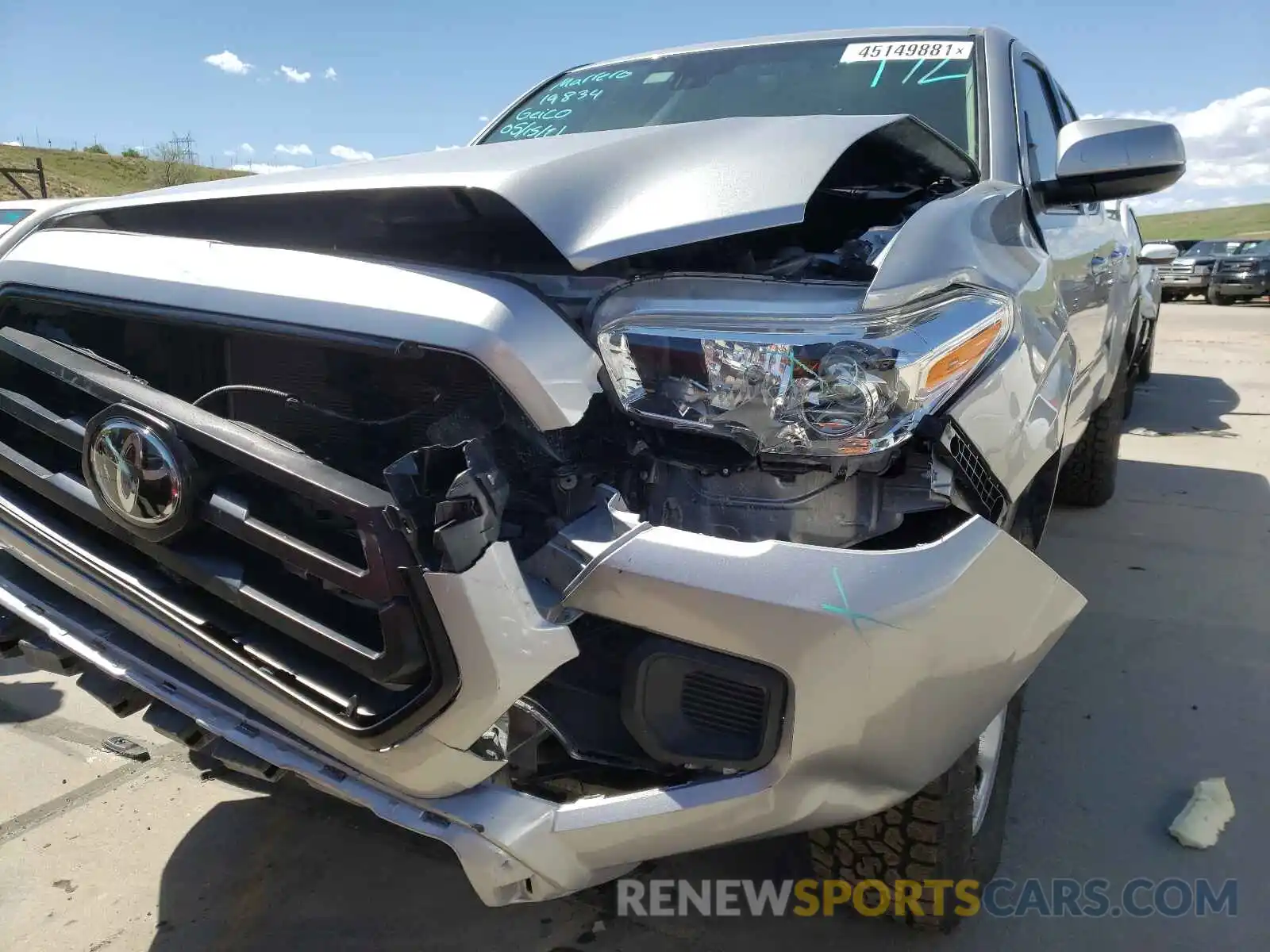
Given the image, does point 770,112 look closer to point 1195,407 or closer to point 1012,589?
point 1012,589

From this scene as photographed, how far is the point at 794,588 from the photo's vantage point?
4.35 ft

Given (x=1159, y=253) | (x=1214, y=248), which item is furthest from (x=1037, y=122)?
(x=1214, y=248)

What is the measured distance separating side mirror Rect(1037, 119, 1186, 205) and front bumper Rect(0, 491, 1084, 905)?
1.24 m

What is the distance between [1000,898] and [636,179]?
67.8 inches

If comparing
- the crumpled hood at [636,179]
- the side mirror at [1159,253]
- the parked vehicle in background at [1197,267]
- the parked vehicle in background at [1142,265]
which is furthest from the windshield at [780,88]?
the parked vehicle in background at [1197,267]

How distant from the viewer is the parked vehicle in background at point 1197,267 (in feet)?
71.2

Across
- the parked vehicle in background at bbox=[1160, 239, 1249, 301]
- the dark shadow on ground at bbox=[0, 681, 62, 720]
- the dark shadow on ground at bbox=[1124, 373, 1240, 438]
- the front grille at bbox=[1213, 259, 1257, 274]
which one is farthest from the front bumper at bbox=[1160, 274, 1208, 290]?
the dark shadow on ground at bbox=[0, 681, 62, 720]

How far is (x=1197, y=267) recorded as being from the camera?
71.7 feet

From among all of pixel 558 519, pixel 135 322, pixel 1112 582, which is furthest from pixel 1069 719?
pixel 135 322

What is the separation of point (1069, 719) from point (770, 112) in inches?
78.8

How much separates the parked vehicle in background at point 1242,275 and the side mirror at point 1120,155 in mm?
21764

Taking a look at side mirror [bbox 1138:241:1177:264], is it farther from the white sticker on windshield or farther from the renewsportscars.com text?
the renewsportscars.com text

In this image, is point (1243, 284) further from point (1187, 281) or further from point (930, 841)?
point (930, 841)

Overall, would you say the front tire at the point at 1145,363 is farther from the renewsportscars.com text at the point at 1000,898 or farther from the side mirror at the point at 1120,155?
the renewsportscars.com text at the point at 1000,898
